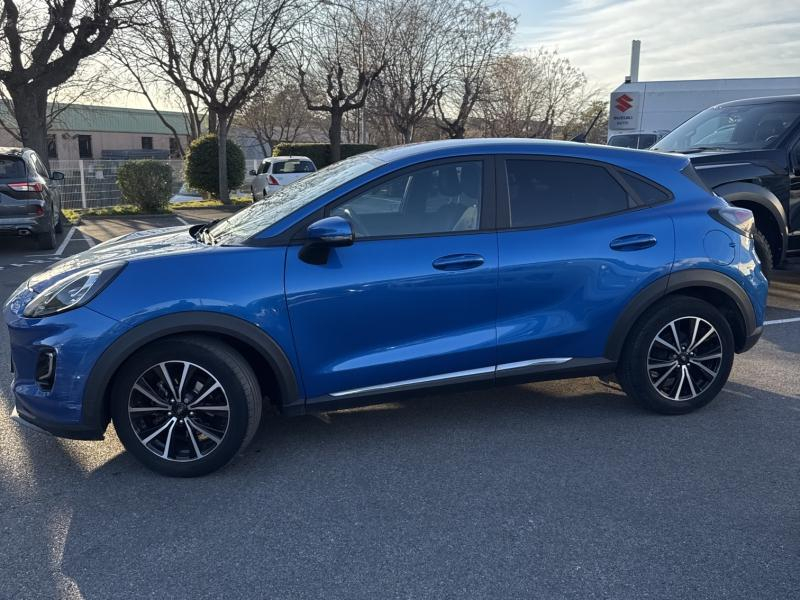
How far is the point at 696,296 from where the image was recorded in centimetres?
432

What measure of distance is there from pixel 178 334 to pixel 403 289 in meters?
1.16

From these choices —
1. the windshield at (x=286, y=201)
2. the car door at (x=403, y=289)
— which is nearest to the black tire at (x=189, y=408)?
the car door at (x=403, y=289)

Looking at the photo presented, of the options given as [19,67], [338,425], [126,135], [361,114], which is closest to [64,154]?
[126,135]

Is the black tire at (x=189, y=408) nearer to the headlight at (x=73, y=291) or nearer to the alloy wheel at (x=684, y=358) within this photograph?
the headlight at (x=73, y=291)

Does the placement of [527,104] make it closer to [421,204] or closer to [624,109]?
[624,109]

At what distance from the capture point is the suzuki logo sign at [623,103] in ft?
74.9

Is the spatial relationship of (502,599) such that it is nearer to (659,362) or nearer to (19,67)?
(659,362)

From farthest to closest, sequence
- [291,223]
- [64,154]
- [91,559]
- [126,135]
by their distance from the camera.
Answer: [126,135], [64,154], [291,223], [91,559]

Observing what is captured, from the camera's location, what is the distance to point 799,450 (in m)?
3.80

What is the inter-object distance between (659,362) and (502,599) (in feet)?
7.11

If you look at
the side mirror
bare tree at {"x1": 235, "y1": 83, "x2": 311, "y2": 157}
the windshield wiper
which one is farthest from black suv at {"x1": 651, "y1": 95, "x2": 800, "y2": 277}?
bare tree at {"x1": 235, "y1": 83, "x2": 311, "y2": 157}

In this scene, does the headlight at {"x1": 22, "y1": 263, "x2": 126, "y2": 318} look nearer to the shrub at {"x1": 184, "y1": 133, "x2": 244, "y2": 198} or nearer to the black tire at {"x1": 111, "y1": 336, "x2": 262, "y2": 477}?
the black tire at {"x1": 111, "y1": 336, "x2": 262, "y2": 477}

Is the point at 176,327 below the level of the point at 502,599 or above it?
above

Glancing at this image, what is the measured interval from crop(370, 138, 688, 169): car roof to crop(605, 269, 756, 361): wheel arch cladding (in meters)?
0.75
